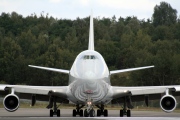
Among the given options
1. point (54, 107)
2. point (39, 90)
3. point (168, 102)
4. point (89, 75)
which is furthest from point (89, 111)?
point (168, 102)

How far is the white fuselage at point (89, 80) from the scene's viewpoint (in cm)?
3728

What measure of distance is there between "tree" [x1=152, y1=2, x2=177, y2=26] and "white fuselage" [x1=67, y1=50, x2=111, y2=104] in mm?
112389

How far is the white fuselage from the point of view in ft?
122

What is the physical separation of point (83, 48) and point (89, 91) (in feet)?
235

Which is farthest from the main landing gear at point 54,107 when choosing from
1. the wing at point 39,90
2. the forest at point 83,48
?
the forest at point 83,48

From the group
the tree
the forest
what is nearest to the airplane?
the forest

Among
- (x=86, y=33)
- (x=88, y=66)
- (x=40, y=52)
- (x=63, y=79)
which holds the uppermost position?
(x=86, y=33)

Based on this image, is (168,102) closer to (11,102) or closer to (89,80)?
(89,80)

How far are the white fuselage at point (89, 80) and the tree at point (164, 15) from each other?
112 m

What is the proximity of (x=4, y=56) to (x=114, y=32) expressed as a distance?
48.1 meters

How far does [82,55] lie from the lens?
38.9 m

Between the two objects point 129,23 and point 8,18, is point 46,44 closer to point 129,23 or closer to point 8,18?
point 8,18

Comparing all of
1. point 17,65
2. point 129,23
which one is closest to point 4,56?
point 17,65

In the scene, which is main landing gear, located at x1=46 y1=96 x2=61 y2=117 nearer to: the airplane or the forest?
the airplane
